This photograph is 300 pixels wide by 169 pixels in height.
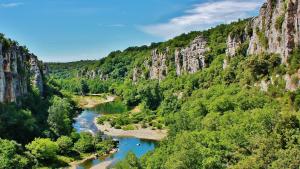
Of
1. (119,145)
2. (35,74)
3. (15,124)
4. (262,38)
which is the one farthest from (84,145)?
(35,74)

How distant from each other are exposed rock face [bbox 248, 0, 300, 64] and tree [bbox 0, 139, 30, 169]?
55.8m

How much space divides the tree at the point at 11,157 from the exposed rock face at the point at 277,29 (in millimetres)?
55770

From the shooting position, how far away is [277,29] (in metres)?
110

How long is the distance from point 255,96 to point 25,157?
4704 cm

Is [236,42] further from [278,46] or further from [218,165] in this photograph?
[218,165]

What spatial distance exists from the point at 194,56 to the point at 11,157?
106867 millimetres

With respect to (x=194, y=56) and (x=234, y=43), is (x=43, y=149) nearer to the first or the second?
(x=234, y=43)

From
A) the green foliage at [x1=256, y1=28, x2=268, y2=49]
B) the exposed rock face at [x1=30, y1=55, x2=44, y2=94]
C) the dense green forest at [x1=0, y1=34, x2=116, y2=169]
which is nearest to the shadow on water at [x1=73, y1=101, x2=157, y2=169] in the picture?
the dense green forest at [x1=0, y1=34, x2=116, y2=169]

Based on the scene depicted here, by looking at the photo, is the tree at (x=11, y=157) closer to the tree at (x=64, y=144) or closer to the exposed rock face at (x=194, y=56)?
the tree at (x=64, y=144)

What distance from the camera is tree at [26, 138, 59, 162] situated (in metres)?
100

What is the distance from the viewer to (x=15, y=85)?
127 m

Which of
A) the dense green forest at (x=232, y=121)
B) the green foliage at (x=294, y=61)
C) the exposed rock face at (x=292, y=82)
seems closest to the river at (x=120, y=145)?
the dense green forest at (x=232, y=121)

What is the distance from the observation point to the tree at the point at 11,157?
83.5 m

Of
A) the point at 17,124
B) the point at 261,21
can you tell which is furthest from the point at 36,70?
the point at 261,21
